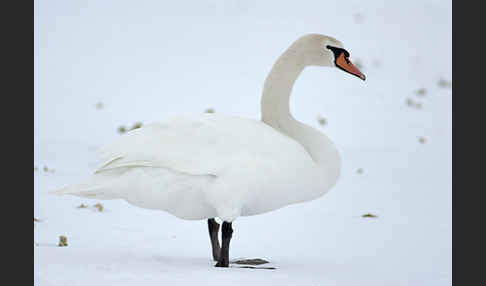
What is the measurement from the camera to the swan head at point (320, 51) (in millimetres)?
5508

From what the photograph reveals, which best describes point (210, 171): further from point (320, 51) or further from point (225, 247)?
point (320, 51)

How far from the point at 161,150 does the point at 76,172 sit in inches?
136

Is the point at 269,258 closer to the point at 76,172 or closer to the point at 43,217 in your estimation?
the point at 43,217

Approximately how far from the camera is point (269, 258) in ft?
18.5

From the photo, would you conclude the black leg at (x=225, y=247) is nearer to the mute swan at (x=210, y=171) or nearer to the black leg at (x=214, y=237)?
the mute swan at (x=210, y=171)

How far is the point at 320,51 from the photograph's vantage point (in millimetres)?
5551

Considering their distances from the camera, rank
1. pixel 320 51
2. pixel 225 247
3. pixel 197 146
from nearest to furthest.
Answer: pixel 197 146 → pixel 225 247 → pixel 320 51

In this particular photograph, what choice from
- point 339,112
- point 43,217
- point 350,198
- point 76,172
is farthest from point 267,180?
point 339,112

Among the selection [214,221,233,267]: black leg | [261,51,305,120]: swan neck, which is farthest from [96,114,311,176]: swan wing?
[214,221,233,267]: black leg

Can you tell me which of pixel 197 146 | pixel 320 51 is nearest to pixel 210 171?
pixel 197 146

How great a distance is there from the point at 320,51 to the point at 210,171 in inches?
53.8

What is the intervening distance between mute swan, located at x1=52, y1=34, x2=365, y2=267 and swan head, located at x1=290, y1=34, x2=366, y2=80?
63 cm

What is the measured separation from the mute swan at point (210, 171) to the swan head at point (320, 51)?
626mm

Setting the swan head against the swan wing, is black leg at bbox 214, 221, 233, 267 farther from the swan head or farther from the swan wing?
the swan head
